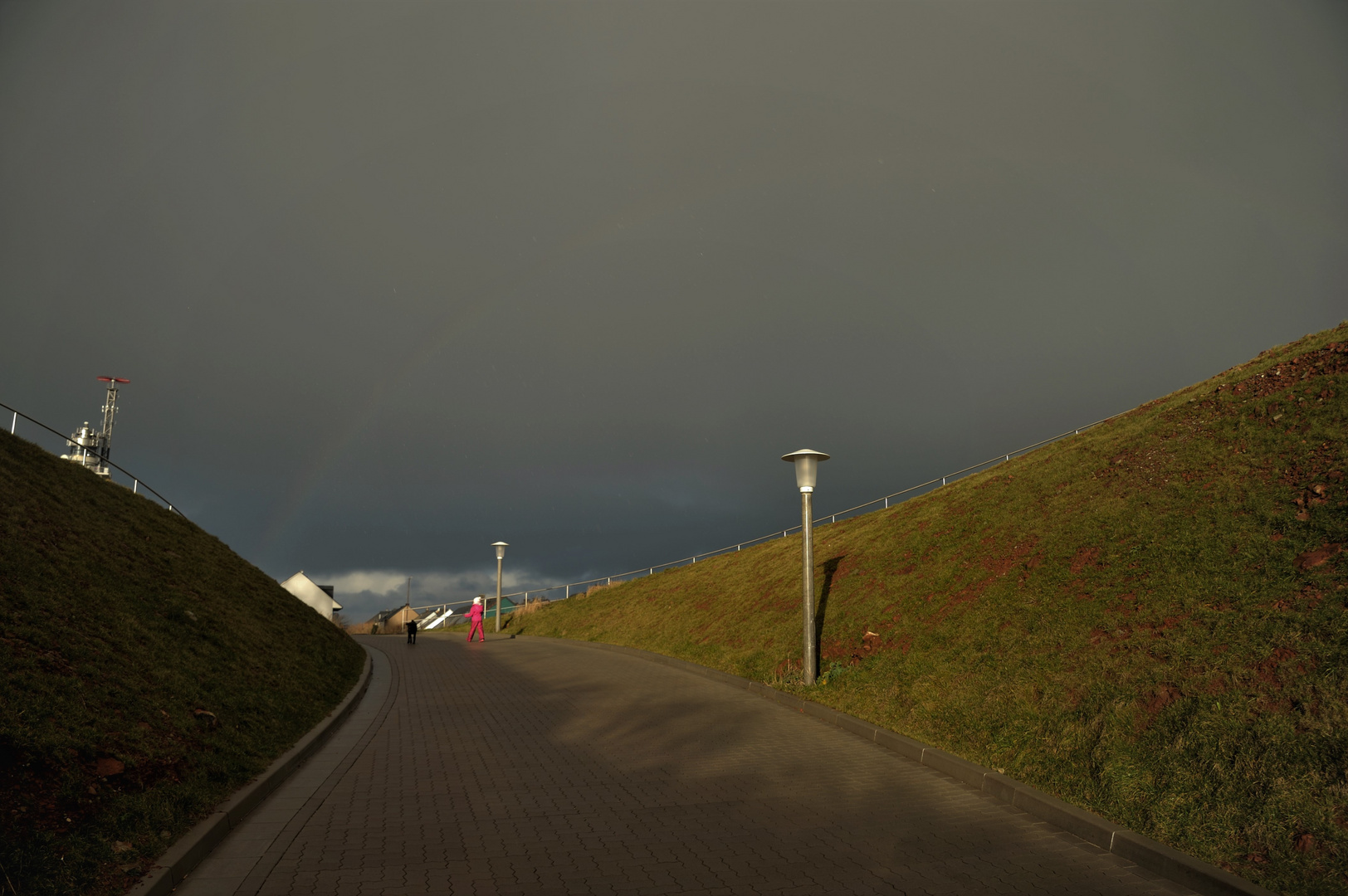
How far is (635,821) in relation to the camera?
632cm

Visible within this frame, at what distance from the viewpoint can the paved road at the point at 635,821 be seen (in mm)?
5035

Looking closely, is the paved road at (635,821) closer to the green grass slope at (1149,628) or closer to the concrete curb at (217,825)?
the concrete curb at (217,825)

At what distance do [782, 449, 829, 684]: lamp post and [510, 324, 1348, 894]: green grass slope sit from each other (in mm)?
519

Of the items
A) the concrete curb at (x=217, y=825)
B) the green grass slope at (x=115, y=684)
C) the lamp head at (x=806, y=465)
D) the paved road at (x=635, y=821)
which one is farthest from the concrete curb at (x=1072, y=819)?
the green grass slope at (x=115, y=684)

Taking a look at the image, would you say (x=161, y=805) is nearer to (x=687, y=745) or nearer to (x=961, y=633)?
(x=687, y=745)

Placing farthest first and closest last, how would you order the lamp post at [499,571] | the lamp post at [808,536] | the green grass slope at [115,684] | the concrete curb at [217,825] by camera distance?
the lamp post at [499,571]
the lamp post at [808,536]
the green grass slope at [115,684]
the concrete curb at [217,825]

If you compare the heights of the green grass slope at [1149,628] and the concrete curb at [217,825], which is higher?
the green grass slope at [1149,628]

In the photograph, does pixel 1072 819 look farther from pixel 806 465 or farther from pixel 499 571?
pixel 499 571

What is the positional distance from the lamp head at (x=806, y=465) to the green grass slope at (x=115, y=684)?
28.5 ft

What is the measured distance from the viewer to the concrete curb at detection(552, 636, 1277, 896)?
4.99 metres

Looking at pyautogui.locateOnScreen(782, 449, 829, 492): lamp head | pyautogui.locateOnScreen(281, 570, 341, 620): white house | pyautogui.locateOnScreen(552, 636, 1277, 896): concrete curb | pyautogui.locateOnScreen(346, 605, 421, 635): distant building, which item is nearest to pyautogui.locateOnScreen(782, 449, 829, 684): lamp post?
pyautogui.locateOnScreen(782, 449, 829, 492): lamp head

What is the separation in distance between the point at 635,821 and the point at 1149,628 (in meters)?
6.53

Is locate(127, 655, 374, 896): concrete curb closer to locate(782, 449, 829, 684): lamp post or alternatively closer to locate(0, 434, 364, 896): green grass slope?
locate(0, 434, 364, 896): green grass slope

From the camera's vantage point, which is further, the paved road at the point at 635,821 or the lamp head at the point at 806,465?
the lamp head at the point at 806,465
